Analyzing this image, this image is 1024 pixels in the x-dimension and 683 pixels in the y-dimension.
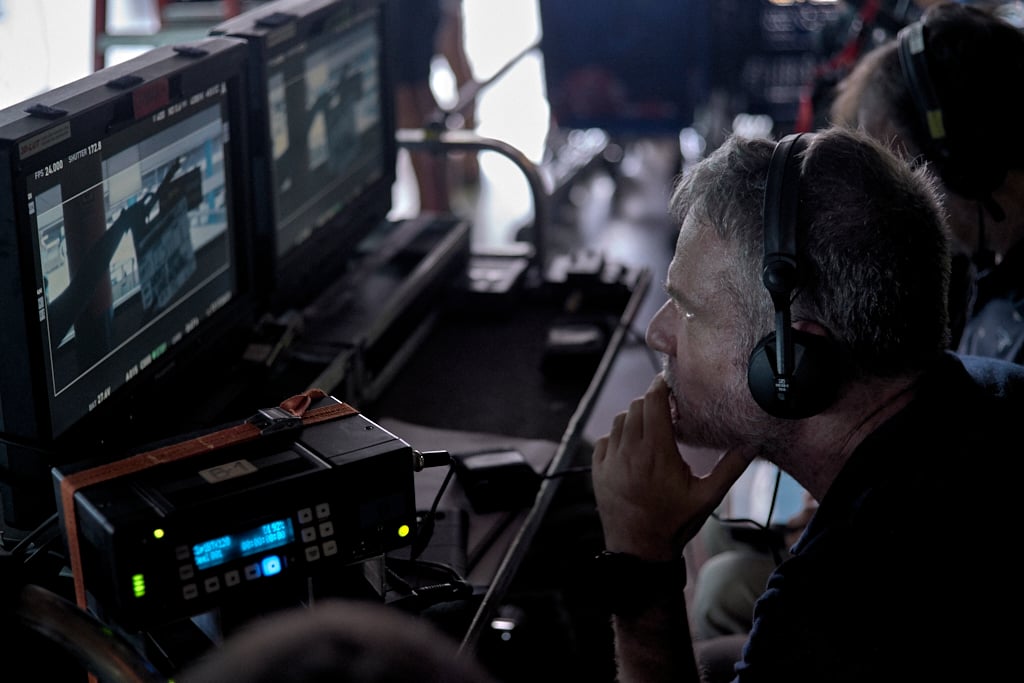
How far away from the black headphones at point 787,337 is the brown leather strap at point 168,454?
45 centimetres

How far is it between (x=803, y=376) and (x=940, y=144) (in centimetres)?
81

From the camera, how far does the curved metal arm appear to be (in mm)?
2434

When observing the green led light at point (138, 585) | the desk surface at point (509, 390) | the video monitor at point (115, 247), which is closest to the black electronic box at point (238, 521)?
the green led light at point (138, 585)

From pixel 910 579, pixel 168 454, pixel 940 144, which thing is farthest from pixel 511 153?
pixel 910 579

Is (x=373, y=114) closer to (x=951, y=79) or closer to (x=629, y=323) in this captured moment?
(x=629, y=323)

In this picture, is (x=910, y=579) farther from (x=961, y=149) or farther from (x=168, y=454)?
(x=961, y=149)

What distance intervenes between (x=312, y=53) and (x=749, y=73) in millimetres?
3408

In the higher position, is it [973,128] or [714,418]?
[973,128]

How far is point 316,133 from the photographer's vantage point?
6.56 feet

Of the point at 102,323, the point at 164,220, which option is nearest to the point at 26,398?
the point at 102,323

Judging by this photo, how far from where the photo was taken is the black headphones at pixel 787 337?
1.18 metres

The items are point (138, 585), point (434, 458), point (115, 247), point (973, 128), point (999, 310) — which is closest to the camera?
point (138, 585)

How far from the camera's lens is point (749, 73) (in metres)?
5.01

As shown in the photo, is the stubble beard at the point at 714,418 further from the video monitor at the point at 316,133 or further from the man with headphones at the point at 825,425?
the video monitor at the point at 316,133
